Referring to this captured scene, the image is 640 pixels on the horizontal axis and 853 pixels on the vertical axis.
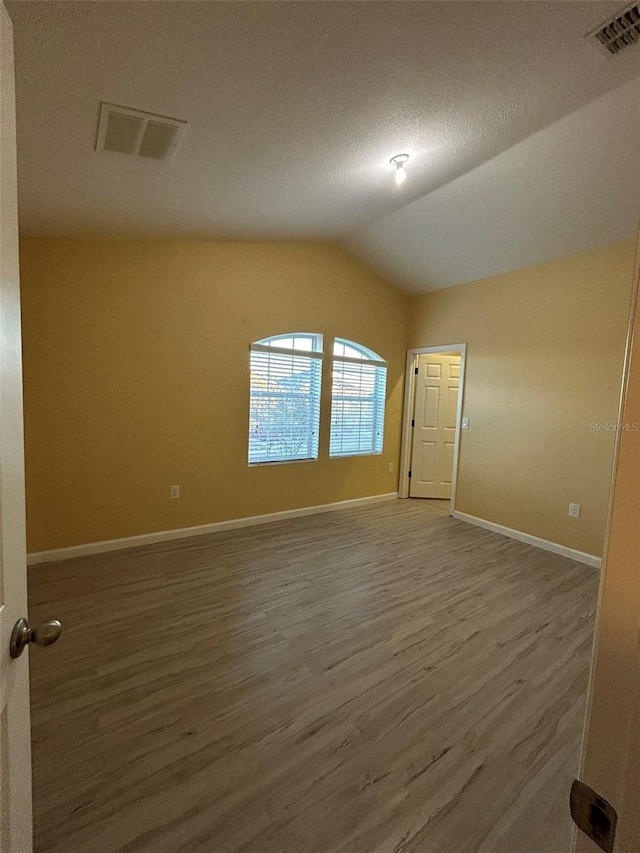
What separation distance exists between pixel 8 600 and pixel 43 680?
1553 millimetres

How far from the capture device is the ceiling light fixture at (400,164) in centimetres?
225

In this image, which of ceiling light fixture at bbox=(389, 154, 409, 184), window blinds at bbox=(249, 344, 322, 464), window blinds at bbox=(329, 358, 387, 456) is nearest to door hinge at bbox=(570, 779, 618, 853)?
ceiling light fixture at bbox=(389, 154, 409, 184)

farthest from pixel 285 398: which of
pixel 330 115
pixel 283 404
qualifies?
pixel 330 115

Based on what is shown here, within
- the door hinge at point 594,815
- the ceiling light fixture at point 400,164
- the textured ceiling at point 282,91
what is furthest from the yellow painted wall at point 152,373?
the door hinge at point 594,815

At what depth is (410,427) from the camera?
494cm

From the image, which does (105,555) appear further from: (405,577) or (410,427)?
Result: (410,427)

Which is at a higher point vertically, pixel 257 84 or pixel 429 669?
pixel 257 84

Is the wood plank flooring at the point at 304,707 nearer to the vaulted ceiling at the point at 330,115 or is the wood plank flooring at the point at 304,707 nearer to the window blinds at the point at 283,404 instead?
the window blinds at the point at 283,404

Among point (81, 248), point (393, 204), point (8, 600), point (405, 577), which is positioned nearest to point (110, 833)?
point (8, 600)

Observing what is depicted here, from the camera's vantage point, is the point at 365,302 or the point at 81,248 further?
the point at 365,302

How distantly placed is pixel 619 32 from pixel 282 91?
1.39m

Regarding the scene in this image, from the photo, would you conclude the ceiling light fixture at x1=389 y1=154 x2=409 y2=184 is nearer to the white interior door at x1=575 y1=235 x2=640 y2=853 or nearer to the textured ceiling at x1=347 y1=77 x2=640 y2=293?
the textured ceiling at x1=347 y1=77 x2=640 y2=293

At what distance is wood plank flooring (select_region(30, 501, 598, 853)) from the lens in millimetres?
1193

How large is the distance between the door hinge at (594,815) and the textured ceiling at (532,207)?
282 cm
